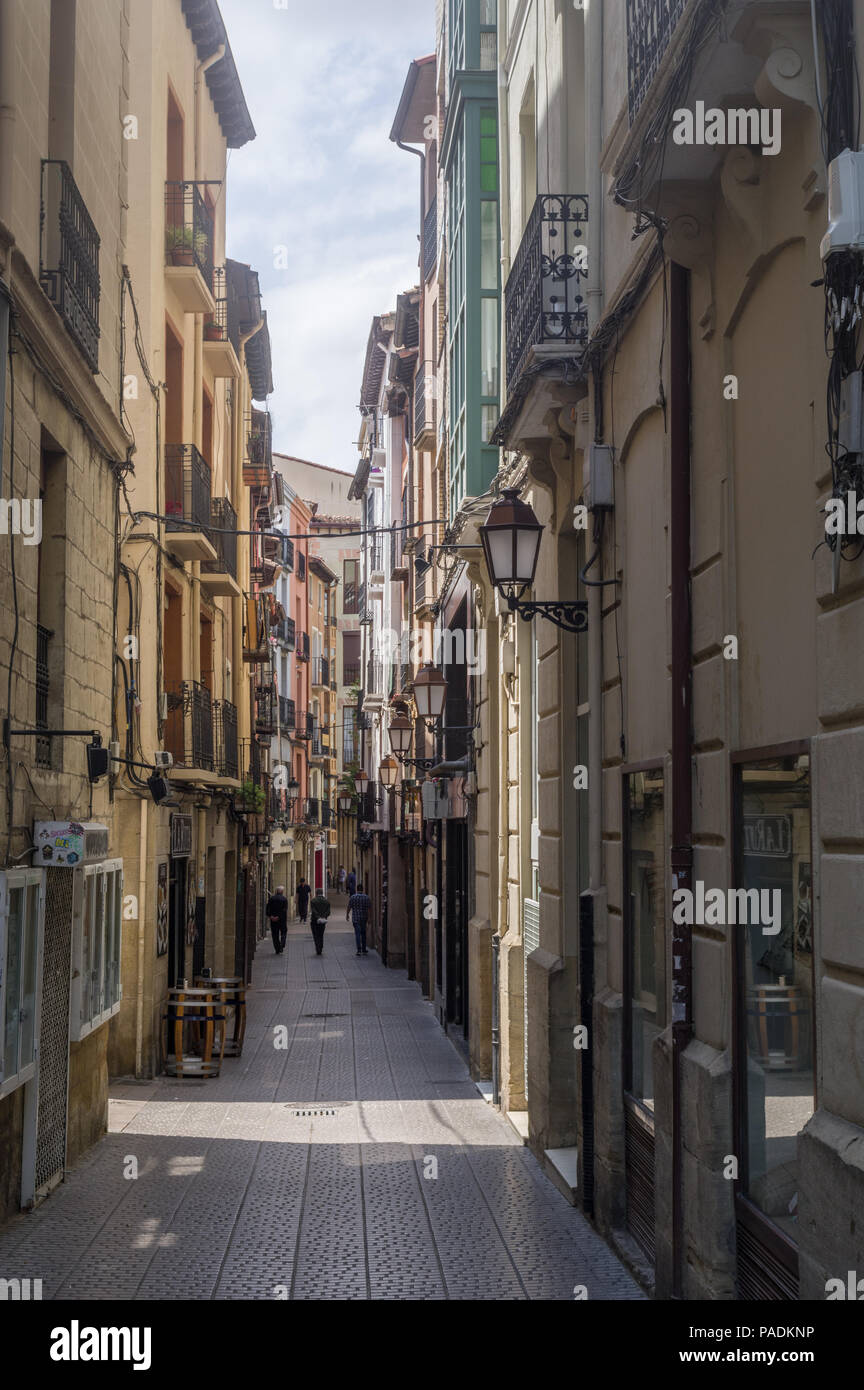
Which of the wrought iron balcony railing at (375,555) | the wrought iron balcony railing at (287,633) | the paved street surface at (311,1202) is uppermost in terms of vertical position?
the wrought iron balcony railing at (375,555)

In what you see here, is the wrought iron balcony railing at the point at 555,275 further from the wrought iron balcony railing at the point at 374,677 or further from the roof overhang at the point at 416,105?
the wrought iron balcony railing at the point at 374,677

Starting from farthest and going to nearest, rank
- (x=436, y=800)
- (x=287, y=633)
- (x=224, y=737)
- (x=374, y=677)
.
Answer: (x=287, y=633), (x=374, y=677), (x=224, y=737), (x=436, y=800)

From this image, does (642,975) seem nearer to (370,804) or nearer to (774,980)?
(774,980)

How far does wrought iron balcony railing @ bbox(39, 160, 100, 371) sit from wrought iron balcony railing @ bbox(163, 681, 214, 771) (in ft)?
27.2

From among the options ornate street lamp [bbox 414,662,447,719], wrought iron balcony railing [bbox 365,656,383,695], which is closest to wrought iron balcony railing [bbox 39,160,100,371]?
ornate street lamp [bbox 414,662,447,719]

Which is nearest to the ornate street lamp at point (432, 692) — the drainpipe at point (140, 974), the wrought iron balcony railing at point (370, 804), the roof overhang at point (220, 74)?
the drainpipe at point (140, 974)

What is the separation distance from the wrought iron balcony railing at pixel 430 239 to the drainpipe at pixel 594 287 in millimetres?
15261

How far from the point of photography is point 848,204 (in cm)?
468

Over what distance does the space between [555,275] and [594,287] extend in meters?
0.40

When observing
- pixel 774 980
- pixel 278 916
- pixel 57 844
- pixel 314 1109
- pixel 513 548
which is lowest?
pixel 314 1109

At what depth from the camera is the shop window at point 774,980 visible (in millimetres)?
5922

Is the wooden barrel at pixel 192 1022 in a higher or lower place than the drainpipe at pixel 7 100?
lower

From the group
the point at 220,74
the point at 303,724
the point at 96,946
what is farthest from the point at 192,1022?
the point at 303,724
